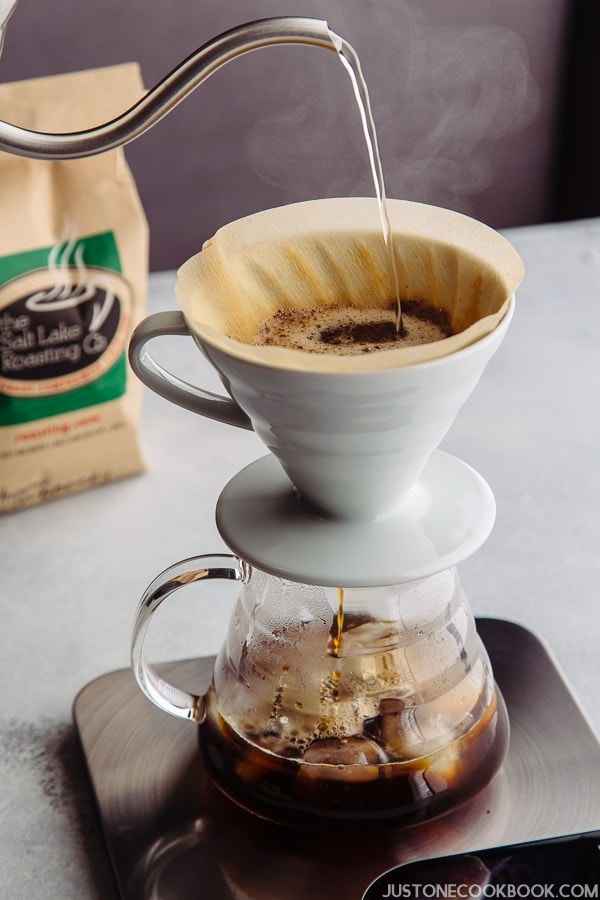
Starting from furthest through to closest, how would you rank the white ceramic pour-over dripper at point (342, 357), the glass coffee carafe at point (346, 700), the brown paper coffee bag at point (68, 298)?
the brown paper coffee bag at point (68, 298) < the glass coffee carafe at point (346, 700) < the white ceramic pour-over dripper at point (342, 357)

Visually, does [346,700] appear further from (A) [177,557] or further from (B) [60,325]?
(B) [60,325]

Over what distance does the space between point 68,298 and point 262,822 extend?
559 millimetres

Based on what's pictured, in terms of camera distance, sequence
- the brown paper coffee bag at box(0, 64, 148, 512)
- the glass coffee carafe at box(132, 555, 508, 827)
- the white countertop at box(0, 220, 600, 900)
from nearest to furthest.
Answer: the glass coffee carafe at box(132, 555, 508, 827) → the white countertop at box(0, 220, 600, 900) → the brown paper coffee bag at box(0, 64, 148, 512)

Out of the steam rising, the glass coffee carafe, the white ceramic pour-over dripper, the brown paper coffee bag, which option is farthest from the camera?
the steam rising

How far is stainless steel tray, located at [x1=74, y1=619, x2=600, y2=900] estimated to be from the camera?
1.90 feet

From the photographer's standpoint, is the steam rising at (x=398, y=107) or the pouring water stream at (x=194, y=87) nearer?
the pouring water stream at (x=194, y=87)

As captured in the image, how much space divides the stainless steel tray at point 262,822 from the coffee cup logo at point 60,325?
1.23 ft

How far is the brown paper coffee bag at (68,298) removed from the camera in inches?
36.6

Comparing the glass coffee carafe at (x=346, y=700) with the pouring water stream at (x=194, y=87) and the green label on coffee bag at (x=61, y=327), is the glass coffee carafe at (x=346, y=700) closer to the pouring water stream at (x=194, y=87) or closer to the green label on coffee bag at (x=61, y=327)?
the pouring water stream at (x=194, y=87)

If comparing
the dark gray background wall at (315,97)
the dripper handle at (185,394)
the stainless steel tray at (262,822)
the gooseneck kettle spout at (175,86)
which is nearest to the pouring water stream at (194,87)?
the gooseneck kettle spout at (175,86)

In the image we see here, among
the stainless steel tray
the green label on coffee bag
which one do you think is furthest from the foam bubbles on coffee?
the green label on coffee bag

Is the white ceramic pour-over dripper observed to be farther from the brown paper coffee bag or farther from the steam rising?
the steam rising

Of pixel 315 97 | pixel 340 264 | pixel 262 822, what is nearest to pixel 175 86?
pixel 340 264

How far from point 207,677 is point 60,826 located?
14cm
